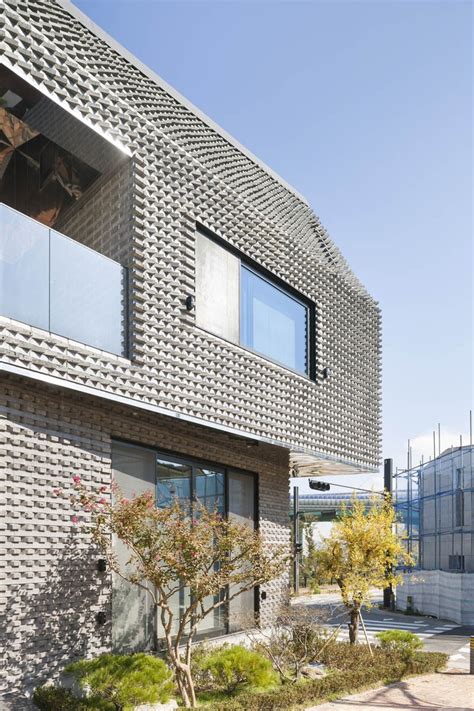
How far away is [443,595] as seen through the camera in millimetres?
27969

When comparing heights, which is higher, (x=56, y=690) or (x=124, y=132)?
(x=124, y=132)

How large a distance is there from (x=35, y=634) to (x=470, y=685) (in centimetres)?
786

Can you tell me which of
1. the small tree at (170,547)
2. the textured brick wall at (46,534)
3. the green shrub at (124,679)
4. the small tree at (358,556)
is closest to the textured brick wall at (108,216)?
the textured brick wall at (46,534)

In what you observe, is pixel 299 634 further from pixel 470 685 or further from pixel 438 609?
pixel 438 609

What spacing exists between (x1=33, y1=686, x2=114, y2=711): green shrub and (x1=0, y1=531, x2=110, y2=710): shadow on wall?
186 millimetres

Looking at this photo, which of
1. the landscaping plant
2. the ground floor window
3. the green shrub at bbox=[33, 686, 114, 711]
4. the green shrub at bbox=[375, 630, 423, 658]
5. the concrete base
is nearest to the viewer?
the green shrub at bbox=[33, 686, 114, 711]

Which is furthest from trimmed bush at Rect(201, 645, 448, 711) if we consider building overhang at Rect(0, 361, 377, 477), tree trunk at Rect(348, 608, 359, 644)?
building overhang at Rect(0, 361, 377, 477)

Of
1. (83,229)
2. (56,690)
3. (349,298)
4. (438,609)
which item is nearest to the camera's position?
(56,690)

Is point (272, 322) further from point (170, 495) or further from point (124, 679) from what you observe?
point (124, 679)

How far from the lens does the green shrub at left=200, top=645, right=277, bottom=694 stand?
11.0 metres

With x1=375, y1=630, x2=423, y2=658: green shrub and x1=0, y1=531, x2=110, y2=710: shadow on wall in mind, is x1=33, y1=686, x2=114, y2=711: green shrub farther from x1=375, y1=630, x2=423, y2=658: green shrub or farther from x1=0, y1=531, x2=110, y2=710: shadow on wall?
x1=375, y1=630, x2=423, y2=658: green shrub

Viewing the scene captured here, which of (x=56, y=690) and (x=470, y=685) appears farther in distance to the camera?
(x=470, y=685)

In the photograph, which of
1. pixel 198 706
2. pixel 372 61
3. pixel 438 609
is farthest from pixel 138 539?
pixel 438 609

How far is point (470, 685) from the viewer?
517 inches
